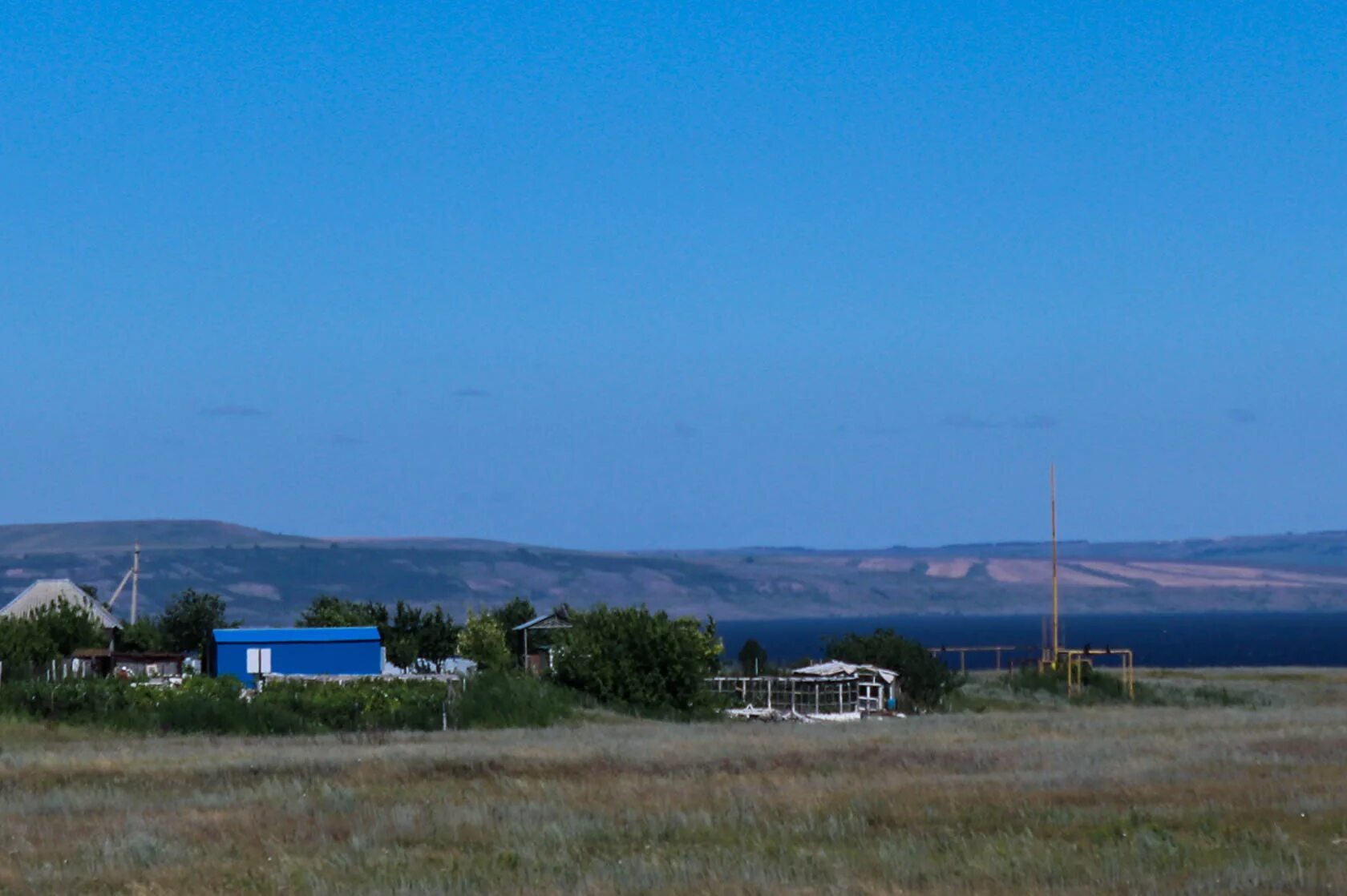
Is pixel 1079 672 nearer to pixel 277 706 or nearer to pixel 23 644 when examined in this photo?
pixel 277 706

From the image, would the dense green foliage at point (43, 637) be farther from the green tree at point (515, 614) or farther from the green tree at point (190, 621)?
the green tree at point (515, 614)

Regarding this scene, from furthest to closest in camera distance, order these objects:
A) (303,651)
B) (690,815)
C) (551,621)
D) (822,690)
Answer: (551,621), (303,651), (822,690), (690,815)

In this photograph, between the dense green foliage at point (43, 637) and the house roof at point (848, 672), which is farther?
the house roof at point (848, 672)

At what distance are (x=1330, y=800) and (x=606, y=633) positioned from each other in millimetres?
35821

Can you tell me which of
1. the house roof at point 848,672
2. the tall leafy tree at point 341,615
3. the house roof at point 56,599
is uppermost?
the house roof at point 56,599

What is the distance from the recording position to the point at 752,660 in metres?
76.2

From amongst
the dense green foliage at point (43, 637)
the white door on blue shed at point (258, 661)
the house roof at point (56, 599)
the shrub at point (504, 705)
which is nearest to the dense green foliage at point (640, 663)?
the shrub at point (504, 705)

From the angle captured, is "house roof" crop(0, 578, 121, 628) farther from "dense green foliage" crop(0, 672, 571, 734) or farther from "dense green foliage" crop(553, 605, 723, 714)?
"dense green foliage" crop(0, 672, 571, 734)

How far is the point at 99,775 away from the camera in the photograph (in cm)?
3089

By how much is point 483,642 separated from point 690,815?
52259mm

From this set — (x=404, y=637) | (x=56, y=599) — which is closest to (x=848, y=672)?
(x=404, y=637)

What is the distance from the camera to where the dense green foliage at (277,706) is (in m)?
46.1

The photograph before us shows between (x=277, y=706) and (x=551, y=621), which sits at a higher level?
(x=551, y=621)

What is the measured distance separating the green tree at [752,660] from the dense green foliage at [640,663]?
12.5 meters
